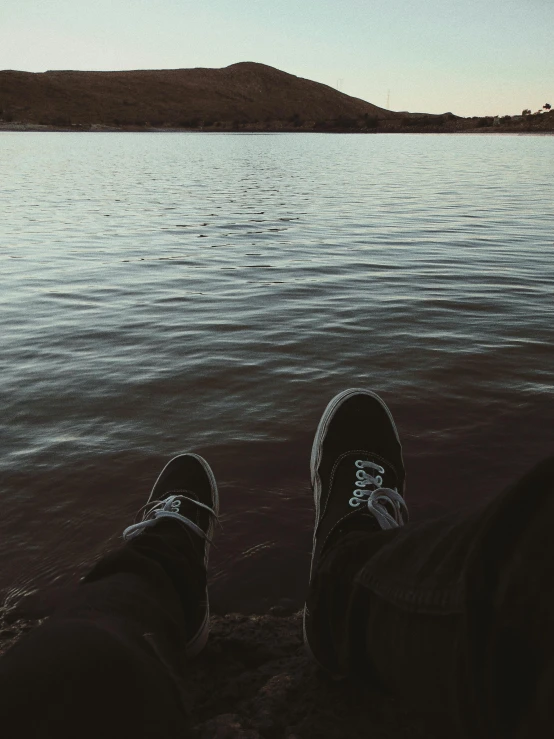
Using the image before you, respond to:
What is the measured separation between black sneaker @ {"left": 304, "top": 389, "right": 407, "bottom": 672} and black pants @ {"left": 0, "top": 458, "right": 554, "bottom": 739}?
1.40 feet

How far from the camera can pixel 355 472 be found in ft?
7.18

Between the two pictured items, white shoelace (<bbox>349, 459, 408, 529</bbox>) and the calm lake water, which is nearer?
white shoelace (<bbox>349, 459, 408, 529</bbox>)

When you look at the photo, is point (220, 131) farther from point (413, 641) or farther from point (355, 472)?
point (413, 641)

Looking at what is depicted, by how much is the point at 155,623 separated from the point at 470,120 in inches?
5560

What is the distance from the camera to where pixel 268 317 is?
5.04 metres

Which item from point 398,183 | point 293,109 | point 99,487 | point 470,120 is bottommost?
point 99,487

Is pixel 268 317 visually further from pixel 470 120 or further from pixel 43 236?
pixel 470 120

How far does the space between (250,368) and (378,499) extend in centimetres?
210

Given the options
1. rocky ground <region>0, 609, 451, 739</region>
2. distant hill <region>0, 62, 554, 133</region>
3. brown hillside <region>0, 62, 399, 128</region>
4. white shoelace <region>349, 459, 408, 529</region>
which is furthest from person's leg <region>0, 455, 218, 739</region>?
brown hillside <region>0, 62, 399, 128</region>

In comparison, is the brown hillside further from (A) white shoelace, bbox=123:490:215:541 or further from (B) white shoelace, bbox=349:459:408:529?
(B) white shoelace, bbox=349:459:408:529

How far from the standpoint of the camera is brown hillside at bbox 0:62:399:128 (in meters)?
116

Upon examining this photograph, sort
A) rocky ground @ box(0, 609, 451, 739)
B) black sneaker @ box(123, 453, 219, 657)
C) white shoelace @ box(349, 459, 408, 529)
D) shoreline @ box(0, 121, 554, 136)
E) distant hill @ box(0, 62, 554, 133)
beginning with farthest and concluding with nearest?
1. distant hill @ box(0, 62, 554, 133)
2. shoreline @ box(0, 121, 554, 136)
3. white shoelace @ box(349, 459, 408, 529)
4. black sneaker @ box(123, 453, 219, 657)
5. rocky ground @ box(0, 609, 451, 739)

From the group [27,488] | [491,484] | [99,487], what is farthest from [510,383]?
[27,488]

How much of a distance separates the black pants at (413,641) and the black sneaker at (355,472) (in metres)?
0.43
